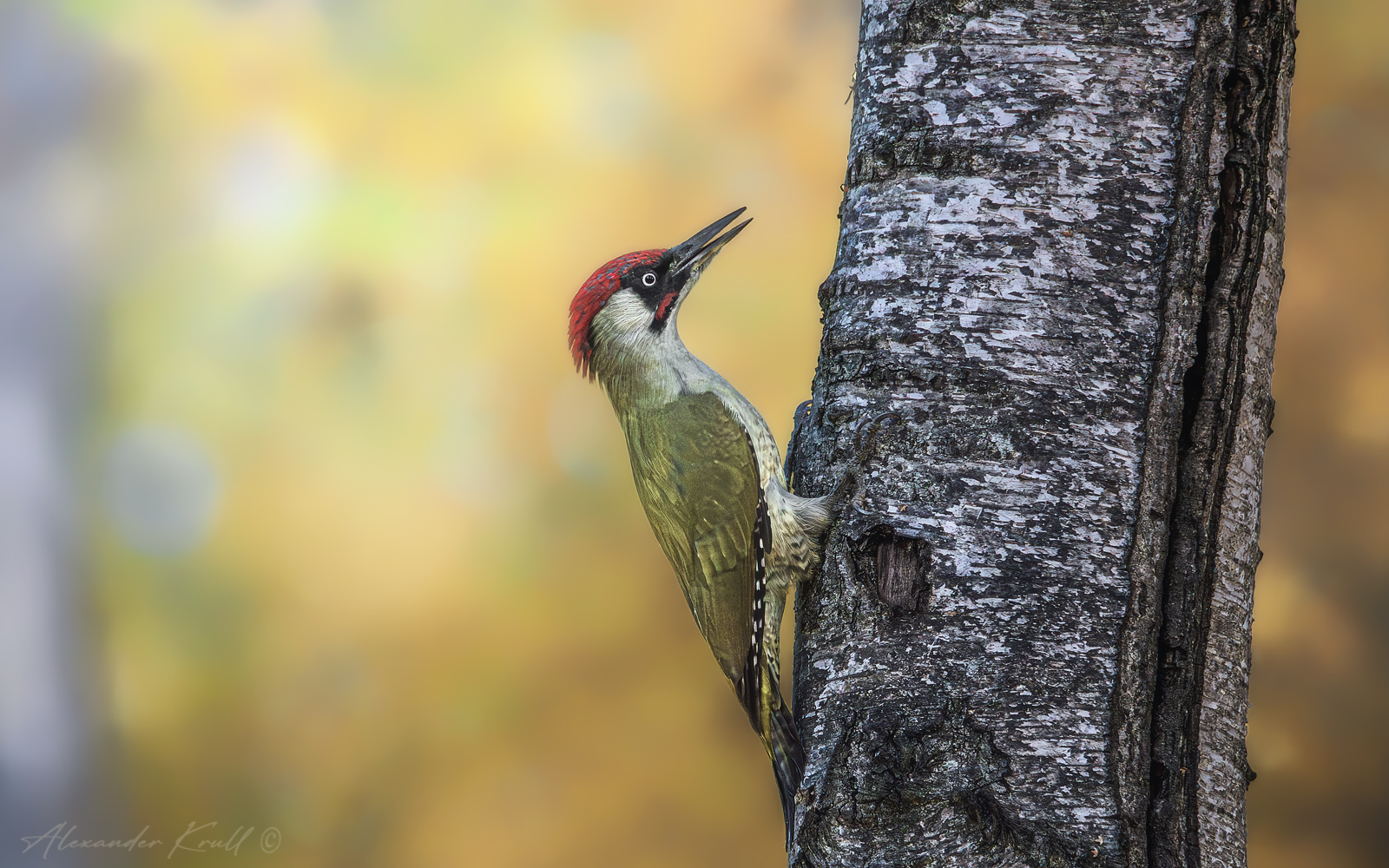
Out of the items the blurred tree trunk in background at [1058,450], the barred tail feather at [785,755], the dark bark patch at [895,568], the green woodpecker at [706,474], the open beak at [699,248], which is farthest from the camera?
the open beak at [699,248]

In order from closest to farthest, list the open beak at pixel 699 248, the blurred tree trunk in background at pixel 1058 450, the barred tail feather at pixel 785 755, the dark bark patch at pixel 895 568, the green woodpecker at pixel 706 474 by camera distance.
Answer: the blurred tree trunk in background at pixel 1058 450 → the dark bark patch at pixel 895 568 → the barred tail feather at pixel 785 755 → the green woodpecker at pixel 706 474 → the open beak at pixel 699 248

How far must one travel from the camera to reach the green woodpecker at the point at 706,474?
1864mm

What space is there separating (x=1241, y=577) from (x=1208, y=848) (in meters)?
0.36

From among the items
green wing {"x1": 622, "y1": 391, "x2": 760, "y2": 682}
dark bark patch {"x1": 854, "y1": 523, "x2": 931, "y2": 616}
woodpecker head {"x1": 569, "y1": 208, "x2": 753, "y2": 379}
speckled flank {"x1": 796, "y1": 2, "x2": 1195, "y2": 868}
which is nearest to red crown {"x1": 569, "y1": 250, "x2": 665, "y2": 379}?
woodpecker head {"x1": 569, "y1": 208, "x2": 753, "y2": 379}

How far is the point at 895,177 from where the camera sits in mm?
1495

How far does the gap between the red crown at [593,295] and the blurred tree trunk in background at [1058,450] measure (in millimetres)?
945

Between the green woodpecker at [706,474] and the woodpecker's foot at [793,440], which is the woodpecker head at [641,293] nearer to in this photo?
the green woodpecker at [706,474]

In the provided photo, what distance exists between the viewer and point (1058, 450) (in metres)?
1.35

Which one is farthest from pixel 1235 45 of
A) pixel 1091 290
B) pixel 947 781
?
pixel 947 781

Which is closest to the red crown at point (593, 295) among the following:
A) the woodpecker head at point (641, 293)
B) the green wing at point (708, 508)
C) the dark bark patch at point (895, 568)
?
the woodpecker head at point (641, 293)

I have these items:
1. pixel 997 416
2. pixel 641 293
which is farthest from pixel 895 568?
pixel 641 293

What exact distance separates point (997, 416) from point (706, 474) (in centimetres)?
77

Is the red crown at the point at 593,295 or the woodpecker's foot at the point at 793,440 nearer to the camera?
the woodpecker's foot at the point at 793,440

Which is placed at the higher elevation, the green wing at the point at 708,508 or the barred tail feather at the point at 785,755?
the green wing at the point at 708,508
